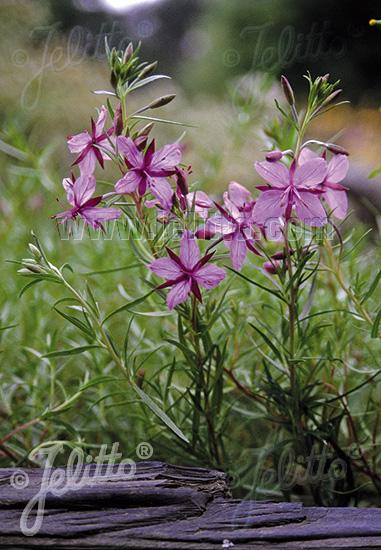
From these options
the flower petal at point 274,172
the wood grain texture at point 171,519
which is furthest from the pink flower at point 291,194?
the wood grain texture at point 171,519

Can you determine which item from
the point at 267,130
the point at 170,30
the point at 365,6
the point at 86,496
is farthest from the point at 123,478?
the point at 170,30

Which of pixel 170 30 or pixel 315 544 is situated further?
pixel 170 30

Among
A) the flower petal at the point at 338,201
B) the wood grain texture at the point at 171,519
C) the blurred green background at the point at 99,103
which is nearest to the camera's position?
the wood grain texture at the point at 171,519

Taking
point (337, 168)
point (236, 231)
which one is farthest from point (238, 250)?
point (337, 168)

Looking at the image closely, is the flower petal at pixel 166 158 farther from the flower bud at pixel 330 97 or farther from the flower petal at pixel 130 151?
the flower bud at pixel 330 97

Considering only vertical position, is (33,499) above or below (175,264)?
below

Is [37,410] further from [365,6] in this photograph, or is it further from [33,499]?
[365,6]

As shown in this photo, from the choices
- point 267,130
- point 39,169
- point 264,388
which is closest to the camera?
point 264,388

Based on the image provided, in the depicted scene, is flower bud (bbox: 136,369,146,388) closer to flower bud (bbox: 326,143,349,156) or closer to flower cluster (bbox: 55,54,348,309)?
flower cluster (bbox: 55,54,348,309)
